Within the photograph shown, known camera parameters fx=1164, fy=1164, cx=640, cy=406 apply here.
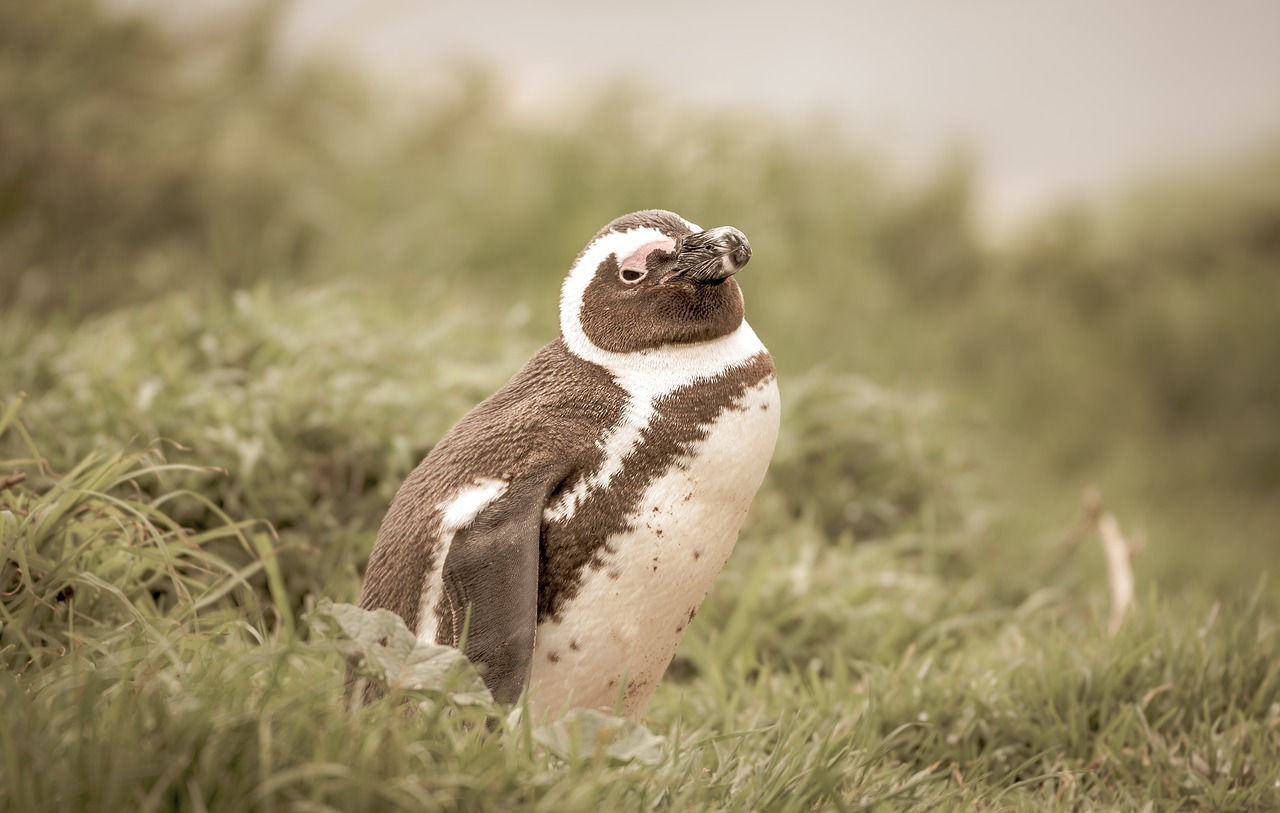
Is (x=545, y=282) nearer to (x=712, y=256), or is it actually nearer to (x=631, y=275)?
(x=631, y=275)

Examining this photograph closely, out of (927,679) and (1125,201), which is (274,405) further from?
(1125,201)

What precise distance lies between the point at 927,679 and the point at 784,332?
2761 mm

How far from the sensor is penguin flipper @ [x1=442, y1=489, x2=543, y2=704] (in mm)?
1865

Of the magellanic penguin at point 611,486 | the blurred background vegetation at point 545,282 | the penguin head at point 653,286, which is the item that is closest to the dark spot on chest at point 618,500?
the magellanic penguin at point 611,486

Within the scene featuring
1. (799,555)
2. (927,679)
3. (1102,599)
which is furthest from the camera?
(1102,599)

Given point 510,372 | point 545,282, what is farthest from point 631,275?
point 545,282

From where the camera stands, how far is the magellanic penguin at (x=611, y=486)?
6.42ft

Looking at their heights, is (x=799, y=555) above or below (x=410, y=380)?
below

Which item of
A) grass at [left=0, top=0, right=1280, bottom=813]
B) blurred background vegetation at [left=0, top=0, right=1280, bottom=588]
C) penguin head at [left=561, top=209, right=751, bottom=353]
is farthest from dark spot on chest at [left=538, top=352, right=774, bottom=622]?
blurred background vegetation at [left=0, top=0, right=1280, bottom=588]

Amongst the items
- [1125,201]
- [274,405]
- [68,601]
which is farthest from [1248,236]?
[68,601]

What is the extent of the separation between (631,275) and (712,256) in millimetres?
168

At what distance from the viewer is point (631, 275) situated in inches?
82.3

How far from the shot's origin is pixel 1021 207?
8266 mm

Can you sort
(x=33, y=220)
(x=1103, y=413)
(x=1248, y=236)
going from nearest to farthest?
(x=33, y=220) < (x=1103, y=413) < (x=1248, y=236)
